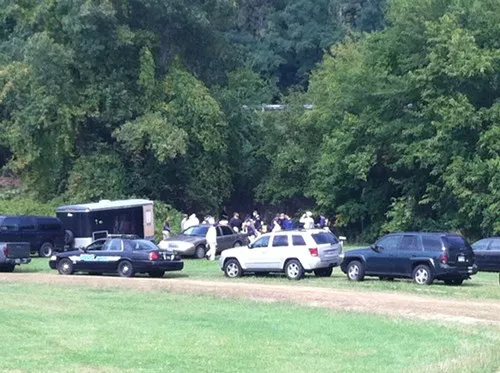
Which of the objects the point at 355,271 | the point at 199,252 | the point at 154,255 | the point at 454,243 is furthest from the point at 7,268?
the point at 454,243

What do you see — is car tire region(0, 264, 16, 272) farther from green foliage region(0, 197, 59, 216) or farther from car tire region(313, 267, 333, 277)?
green foliage region(0, 197, 59, 216)

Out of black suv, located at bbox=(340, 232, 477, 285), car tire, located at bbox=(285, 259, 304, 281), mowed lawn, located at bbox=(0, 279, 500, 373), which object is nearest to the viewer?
mowed lawn, located at bbox=(0, 279, 500, 373)

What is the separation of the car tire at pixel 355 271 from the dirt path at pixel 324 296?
2.49 meters

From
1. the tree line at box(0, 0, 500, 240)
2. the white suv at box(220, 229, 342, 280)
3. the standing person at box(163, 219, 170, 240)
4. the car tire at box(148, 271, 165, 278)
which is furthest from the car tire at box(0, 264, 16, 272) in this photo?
the tree line at box(0, 0, 500, 240)

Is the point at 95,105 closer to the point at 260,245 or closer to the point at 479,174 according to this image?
the point at 479,174

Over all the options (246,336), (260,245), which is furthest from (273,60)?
(246,336)

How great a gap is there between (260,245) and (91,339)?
52.0ft

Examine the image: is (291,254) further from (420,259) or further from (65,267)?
(65,267)

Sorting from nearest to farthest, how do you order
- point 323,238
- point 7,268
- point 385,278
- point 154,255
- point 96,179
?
1. point 385,278
2. point 323,238
3. point 154,255
4. point 7,268
5. point 96,179

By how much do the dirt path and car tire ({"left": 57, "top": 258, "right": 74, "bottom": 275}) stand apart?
0.56 metres

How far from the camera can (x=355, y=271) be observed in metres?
35.2

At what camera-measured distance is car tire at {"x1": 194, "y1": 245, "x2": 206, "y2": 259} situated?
155 feet

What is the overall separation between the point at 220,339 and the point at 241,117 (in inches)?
1617

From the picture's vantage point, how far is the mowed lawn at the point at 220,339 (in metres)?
18.7
